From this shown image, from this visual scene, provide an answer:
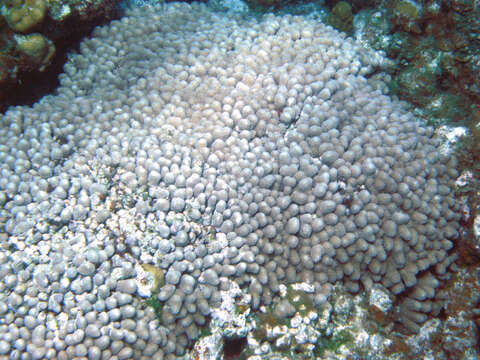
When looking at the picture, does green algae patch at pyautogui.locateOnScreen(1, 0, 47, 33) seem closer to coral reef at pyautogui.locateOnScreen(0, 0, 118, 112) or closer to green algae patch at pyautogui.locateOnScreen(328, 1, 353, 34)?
coral reef at pyautogui.locateOnScreen(0, 0, 118, 112)

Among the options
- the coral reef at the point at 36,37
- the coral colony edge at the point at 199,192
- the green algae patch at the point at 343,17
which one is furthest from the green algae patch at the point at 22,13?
the green algae patch at the point at 343,17

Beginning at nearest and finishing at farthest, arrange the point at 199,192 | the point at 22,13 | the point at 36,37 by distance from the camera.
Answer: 1. the point at 199,192
2. the point at 22,13
3. the point at 36,37

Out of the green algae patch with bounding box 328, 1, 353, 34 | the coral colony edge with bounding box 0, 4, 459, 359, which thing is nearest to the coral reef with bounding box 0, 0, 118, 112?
the coral colony edge with bounding box 0, 4, 459, 359

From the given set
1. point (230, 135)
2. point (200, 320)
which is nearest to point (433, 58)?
point (230, 135)

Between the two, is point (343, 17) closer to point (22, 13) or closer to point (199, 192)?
point (199, 192)

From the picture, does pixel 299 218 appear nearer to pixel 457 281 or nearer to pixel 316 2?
pixel 457 281

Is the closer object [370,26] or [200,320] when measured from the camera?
[200,320]

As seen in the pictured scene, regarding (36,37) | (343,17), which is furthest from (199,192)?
(343,17)

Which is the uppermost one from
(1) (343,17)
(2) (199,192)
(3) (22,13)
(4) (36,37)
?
(1) (343,17)

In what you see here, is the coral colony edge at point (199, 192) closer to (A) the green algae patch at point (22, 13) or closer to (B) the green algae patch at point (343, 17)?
(A) the green algae patch at point (22, 13)
